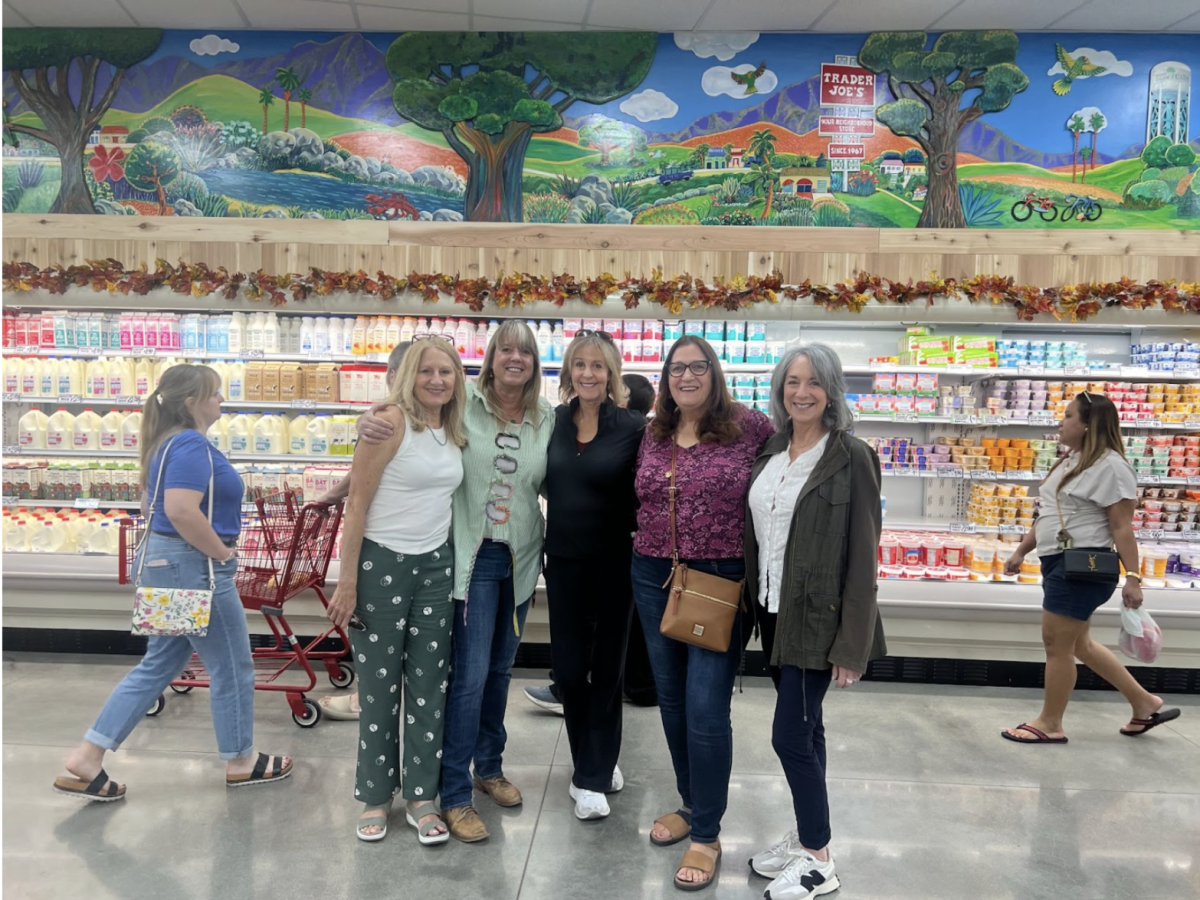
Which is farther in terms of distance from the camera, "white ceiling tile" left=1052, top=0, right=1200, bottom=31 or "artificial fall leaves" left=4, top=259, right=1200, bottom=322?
"white ceiling tile" left=1052, top=0, right=1200, bottom=31

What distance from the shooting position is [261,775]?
357 cm

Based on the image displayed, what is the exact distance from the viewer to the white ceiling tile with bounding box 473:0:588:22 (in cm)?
610

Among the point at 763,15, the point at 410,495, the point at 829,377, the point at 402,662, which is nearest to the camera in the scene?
the point at 829,377

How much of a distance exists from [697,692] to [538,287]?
309 centimetres

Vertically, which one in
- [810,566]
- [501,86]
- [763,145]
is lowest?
[810,566]

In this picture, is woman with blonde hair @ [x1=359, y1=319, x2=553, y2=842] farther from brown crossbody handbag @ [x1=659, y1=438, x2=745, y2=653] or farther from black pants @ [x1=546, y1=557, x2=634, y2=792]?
brown crossbody handbag @ [x1=659, y1=438, x2=745, y2=653]

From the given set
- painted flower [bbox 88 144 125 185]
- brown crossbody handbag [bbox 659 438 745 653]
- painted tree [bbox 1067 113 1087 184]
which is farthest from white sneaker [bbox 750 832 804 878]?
painted flower [bbox 88 144 125 185]

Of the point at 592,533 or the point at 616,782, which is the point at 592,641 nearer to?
the point at 592,533

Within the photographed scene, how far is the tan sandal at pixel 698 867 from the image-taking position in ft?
9.45

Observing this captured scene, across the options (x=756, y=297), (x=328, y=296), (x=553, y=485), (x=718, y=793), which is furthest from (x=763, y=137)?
(x=718, y=793)

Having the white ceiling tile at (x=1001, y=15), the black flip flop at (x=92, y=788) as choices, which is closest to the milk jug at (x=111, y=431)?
the black flip flop at (x=92, y=788)

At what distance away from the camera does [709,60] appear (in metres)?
6.41

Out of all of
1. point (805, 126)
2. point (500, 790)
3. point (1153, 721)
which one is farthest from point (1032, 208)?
point (500, 790)

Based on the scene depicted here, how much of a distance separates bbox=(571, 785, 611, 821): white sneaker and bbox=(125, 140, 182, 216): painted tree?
18.1 feet
